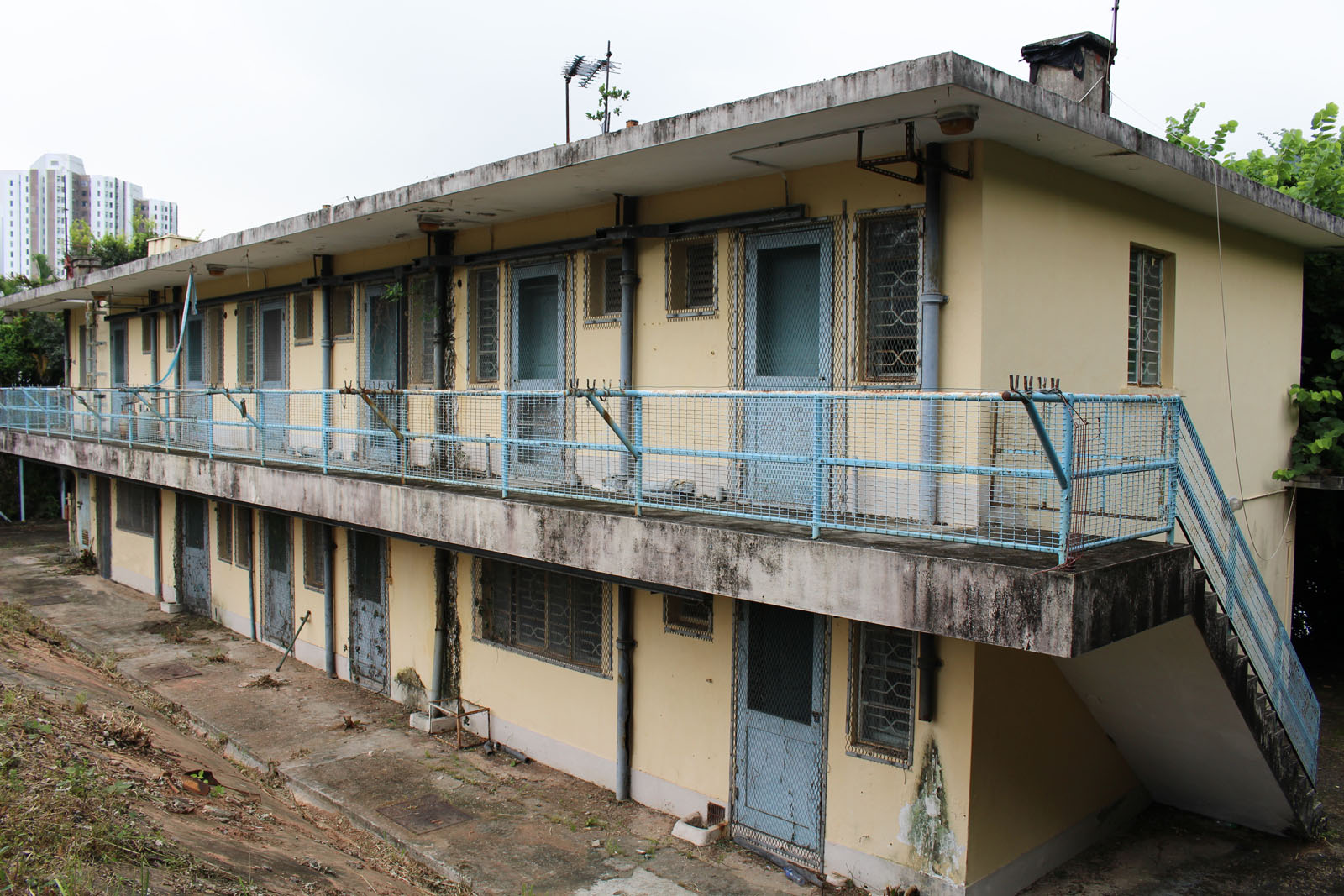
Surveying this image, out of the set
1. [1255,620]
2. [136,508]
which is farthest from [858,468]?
[136,508]

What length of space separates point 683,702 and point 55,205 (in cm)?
9204

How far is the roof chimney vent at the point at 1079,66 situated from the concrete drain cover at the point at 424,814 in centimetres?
918

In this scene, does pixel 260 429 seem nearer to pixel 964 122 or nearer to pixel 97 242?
pixel 964 122

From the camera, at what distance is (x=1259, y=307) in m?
11.3

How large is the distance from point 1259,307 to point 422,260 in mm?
10331

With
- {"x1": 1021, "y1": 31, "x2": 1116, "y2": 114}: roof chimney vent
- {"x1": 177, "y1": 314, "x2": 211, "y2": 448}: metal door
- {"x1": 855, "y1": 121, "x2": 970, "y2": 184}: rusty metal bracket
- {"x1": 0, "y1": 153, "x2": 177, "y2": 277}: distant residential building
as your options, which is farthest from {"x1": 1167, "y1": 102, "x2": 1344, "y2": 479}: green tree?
{"x1": 0, "y1": 153, "x2": 177, "y2": 277}: distant residential building

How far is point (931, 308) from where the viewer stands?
7141 millimetres

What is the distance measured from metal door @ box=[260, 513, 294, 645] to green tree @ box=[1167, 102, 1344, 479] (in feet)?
46.9

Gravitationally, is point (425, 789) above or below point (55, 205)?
below

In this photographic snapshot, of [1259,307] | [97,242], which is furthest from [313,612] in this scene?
[97,242]

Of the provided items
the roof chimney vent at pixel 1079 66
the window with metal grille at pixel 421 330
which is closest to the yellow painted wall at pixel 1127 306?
the roof chimney vent at pixel 1079 66

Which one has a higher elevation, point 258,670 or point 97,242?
point 97,242

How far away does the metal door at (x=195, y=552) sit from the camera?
17.7 metres

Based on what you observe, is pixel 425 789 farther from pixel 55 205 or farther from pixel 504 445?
pixel 55 205
